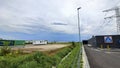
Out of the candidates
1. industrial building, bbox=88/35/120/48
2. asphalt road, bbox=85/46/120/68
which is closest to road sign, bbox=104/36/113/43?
industrial building, bbox=88/35/120/48

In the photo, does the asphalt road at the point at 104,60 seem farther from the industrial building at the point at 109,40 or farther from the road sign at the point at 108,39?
the road sign at the point at 108,39

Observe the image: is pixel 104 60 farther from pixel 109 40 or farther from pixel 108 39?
pixel 108 39

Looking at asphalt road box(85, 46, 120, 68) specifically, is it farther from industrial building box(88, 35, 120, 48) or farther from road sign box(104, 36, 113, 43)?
road sign box(104, 36, 113, 43)

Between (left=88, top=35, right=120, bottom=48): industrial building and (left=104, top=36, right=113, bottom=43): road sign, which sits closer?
(left=88, top=35, right=120, bottom=48): industrial building

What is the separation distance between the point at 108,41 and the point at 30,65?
64824 millimetres

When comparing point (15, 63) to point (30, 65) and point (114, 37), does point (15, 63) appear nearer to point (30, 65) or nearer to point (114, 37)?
point (30, 65)

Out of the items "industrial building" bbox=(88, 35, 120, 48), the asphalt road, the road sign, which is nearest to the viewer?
the asphalt road

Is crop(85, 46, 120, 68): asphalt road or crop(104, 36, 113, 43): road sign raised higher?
crop(104, 36, 113, 43): road sign

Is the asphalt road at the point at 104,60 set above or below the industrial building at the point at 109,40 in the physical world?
below

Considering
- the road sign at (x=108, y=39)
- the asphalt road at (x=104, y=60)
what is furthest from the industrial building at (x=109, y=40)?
the asphalt road at (x=104, y=60)

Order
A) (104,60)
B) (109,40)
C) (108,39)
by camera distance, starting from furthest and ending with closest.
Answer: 1. (108,39)
2. (109,40)
3. (104,60)

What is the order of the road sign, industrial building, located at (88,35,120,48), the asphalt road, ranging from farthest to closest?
the road sign
industrial building, located at (88,35,120,48)
the asphalt road

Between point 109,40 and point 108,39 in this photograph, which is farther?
point 108,39

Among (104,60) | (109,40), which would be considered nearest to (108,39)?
(109,40)
